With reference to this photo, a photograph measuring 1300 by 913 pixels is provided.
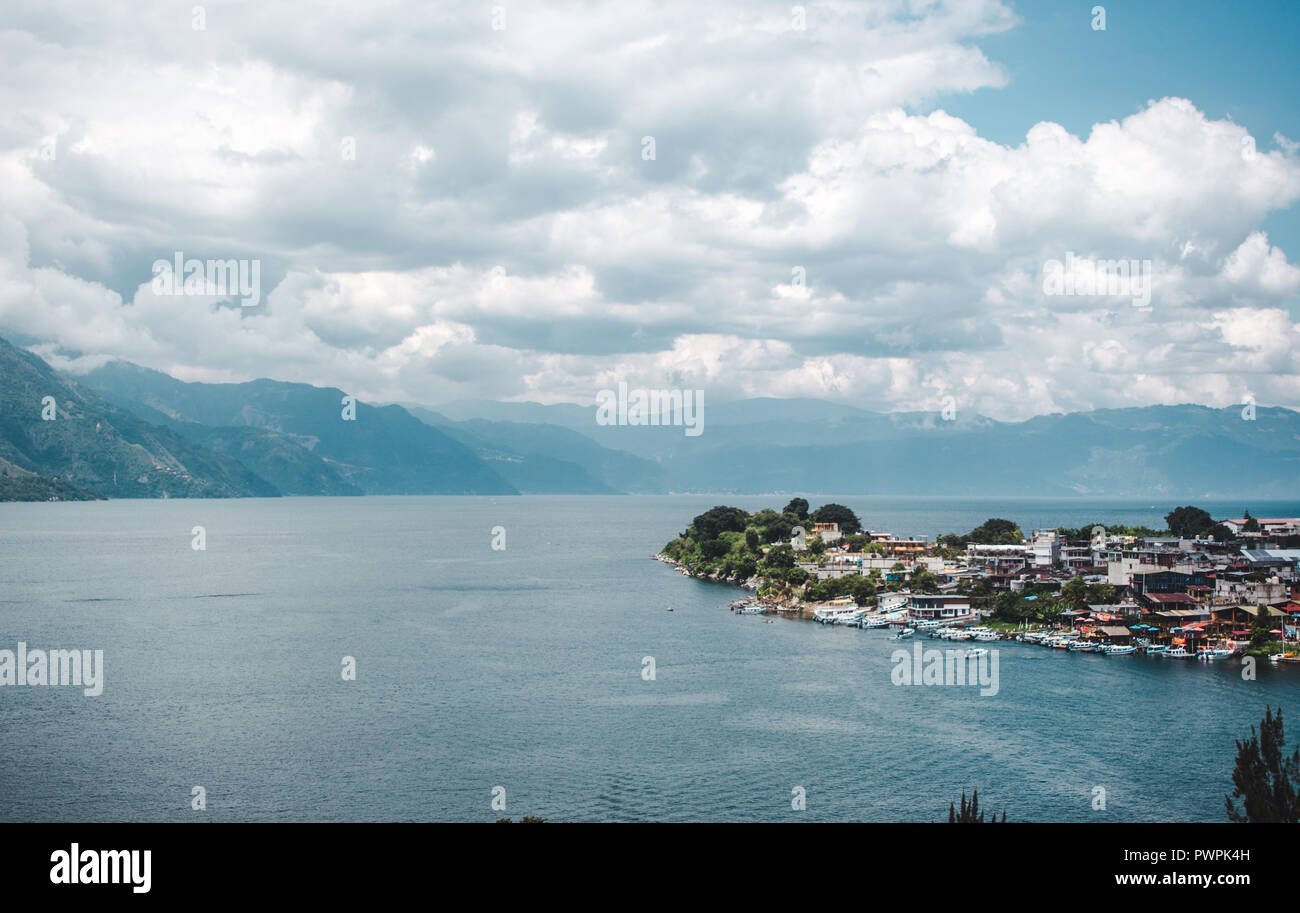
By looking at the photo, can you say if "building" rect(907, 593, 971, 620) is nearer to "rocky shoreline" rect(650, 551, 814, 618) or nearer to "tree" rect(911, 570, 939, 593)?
"tree" rect(911, 570, 939, 593)

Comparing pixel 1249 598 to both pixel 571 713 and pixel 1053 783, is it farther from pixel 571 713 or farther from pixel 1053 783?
pixel 571 713

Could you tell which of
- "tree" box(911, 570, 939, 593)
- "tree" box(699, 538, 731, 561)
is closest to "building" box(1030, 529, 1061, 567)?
"tree" box(911, 570, 939, 593)

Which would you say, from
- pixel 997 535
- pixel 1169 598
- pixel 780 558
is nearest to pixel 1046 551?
pixel 997 535

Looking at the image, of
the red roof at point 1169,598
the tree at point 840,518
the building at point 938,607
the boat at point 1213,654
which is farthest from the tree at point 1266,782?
the tree at point 840,518

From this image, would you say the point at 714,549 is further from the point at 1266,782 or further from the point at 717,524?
the point at 1266,782
